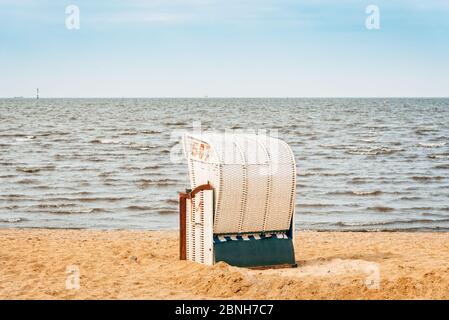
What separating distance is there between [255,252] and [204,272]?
40.6 inches

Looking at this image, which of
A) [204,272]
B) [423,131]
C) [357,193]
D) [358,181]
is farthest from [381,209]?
[423,131]

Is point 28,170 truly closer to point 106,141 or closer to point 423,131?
point 106,141

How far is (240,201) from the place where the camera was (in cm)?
978

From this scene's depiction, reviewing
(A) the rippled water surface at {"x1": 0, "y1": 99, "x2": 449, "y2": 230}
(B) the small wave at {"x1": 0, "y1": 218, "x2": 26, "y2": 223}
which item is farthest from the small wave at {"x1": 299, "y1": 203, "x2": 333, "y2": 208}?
(B) the small wave at {"x1": 0, "y1": 218, "x2": 26, "y2": 223}

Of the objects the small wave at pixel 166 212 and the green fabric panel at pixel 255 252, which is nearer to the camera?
the green fabric panel at pixel 255 252

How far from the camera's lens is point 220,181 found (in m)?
9.55

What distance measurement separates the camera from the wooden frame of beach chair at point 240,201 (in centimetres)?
968

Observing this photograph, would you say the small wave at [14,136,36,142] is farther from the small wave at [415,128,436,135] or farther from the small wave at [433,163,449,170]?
the small wave at [415,128,436,135]

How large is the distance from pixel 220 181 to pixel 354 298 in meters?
2.49

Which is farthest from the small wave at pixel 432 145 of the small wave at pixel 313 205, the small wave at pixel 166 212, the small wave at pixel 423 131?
the small wave at pixel 166 212

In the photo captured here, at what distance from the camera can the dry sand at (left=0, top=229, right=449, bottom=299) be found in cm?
844

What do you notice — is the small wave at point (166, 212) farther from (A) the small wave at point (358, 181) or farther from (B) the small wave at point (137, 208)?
(A) the small wave at point (358, 181)
